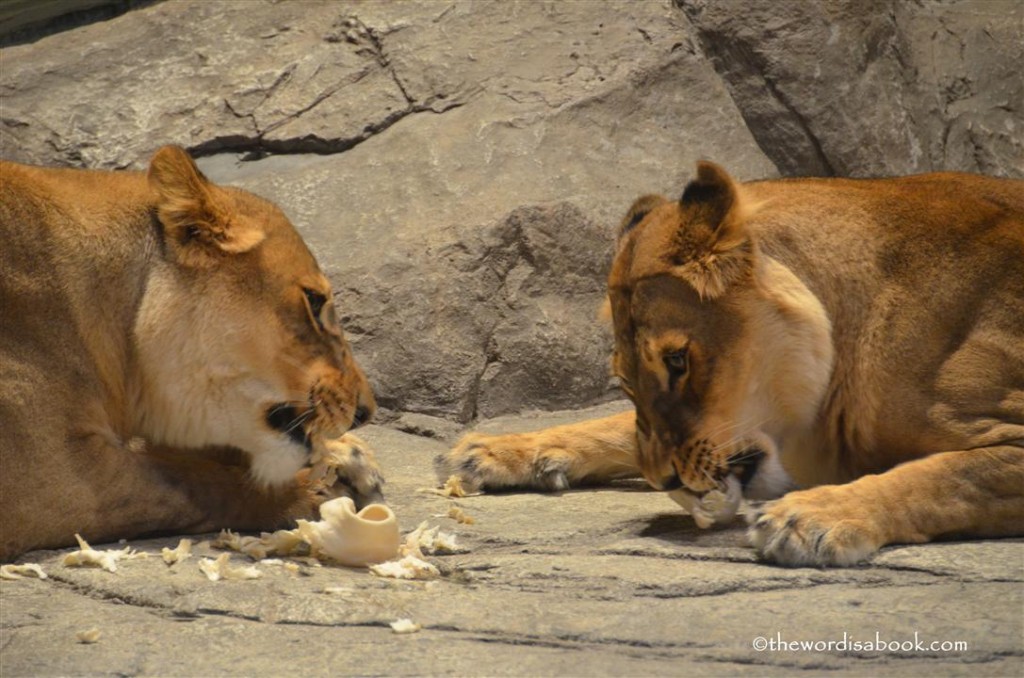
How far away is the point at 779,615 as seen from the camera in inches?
138

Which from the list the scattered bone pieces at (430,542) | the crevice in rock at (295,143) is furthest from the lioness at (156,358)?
the crevice in rock at (295,143)

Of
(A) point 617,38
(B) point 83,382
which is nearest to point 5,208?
(B) point 83,382

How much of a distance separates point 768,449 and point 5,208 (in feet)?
7.57

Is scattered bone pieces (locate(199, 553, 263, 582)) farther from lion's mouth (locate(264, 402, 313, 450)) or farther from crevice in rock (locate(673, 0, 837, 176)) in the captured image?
crevice in rock (locate(673, 0, 837, 176))

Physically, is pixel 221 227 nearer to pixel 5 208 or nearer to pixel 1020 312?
pixel 5 208

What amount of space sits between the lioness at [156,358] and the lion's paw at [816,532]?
135 cm

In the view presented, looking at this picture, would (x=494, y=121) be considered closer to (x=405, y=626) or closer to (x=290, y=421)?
(x=290, y=421)

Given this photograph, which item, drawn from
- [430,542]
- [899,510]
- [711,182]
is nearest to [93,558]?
[430,542]

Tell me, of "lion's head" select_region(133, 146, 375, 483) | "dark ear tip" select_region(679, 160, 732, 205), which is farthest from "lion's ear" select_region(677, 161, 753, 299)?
"lion's head" select_region(133, 146, 375, 483)

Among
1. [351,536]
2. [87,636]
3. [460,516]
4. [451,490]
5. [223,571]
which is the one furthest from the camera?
[451,490]

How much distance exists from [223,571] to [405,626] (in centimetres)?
64

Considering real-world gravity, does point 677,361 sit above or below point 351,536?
above

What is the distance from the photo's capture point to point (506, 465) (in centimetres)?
522

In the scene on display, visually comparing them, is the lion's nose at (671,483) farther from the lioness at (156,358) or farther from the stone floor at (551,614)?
the lioness at (156,358)
